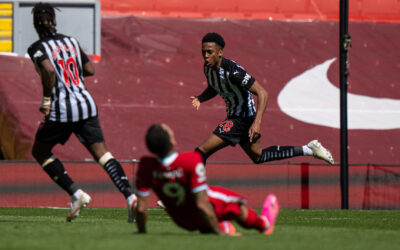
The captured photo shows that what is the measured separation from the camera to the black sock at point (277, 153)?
386 inches

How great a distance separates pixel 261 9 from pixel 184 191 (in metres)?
12.8

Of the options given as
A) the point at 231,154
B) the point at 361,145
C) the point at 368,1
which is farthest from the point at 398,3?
the point at 231,154

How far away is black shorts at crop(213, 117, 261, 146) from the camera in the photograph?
31.0 feet

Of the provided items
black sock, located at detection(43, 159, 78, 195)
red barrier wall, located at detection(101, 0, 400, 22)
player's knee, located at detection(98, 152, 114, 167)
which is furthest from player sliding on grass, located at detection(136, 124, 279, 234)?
red barrier wall, located at detection(101, 0, 400, 22)

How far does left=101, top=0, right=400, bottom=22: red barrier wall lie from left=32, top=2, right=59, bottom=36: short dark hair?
9.68 metres

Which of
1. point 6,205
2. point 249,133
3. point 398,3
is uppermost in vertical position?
point 398,3

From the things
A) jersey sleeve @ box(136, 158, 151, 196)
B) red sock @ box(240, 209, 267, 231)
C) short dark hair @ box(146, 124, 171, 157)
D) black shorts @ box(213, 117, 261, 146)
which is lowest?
red sock @ box(240, 209, 267, 231)

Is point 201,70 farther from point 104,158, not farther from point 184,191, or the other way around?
point 184,191

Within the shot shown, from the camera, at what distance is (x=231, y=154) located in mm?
15664

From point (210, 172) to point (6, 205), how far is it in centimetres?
285

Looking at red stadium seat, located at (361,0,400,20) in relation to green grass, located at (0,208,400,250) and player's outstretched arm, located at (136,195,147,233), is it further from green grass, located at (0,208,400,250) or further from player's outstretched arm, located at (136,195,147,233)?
player's outstretched arm, located at (136,195,147,233)

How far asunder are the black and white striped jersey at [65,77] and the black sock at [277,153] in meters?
2.42

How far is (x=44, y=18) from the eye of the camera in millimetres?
7988

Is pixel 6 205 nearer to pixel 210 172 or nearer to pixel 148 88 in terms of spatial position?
pixel 210 172
